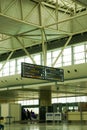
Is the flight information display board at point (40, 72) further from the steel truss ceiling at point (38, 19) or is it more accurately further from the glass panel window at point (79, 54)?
the glass panel window at point (79, 54)

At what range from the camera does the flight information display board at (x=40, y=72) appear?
1082 inches

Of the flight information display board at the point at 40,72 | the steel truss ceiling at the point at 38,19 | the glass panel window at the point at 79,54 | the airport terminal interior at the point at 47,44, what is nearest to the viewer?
the flight information display board at the point at 40,72

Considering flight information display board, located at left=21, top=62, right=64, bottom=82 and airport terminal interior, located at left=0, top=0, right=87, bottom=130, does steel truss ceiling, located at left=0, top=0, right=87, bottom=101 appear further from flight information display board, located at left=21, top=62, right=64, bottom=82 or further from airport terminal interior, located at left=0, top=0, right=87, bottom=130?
flight information display board, located at left=21, top=62, right=64, bottom=82

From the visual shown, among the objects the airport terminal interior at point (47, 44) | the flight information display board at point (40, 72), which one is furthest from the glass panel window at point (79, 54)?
the flight information display board at point (40, 72)

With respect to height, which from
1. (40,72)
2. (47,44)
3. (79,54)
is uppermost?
(47,44)

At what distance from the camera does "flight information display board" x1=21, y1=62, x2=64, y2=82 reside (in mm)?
27484

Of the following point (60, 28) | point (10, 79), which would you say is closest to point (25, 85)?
point (10, 79)

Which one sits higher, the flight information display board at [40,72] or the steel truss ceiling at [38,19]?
the steel truss ceiling at [38,19]

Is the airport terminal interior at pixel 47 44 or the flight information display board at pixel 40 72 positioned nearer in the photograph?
the flight information display board at pixel 40 72

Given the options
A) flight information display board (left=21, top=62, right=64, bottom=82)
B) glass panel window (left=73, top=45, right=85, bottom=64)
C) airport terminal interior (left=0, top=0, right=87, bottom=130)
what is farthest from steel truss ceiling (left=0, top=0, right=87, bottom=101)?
glass panel window (left=73, top=45, right=85, bottom=64)

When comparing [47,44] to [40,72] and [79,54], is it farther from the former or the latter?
[40,72]

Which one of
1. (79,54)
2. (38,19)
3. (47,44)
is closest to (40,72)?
(38,19)

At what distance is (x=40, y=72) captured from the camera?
2877cm

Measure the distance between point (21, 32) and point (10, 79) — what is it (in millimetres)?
8860
